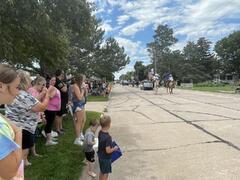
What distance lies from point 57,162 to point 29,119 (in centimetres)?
142

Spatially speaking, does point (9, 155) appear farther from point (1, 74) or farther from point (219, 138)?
point (219, 138)

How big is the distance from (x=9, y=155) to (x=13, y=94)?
51cm

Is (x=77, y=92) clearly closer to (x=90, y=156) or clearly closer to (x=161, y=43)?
(x=90, y=156)

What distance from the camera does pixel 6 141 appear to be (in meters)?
2.31

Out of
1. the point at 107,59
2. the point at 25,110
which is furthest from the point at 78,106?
the point at 107,59

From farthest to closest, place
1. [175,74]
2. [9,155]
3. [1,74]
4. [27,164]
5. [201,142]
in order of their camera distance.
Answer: [175,74] → [201,142] → [27,164] → [1,74] → [9,155]

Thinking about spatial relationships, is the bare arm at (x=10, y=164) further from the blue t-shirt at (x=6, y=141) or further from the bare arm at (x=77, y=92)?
the bare arm at (x=77, y=92)

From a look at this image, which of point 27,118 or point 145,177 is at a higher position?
point 27,118

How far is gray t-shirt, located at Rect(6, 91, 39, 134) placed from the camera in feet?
19.9

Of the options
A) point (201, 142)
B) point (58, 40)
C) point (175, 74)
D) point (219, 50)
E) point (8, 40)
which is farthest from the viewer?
point (219, 50)

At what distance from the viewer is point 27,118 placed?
20.5 ft

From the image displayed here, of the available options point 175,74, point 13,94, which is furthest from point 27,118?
point 175,74

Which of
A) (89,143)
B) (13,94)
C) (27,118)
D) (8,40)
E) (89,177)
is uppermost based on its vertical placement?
(8,40)

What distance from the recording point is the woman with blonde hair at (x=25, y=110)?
6.04 meters
